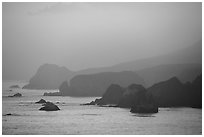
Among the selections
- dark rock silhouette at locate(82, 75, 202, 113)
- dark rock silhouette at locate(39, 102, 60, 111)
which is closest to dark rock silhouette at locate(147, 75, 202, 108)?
dark rock silhouette at locate(82, 75, 202, 113)

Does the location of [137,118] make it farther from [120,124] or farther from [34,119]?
[34,119]

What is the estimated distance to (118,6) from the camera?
46.7 feet

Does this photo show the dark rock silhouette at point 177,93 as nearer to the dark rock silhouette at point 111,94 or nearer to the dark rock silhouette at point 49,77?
the dark rock silhouette at point 111,94

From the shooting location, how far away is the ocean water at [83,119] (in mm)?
13648

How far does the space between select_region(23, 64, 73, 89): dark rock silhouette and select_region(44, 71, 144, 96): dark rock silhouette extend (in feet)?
0.98

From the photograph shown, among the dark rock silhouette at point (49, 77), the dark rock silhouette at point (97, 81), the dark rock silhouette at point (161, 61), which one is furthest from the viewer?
the dark rock silhouette at point (97, 81)

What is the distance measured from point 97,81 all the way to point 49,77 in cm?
160

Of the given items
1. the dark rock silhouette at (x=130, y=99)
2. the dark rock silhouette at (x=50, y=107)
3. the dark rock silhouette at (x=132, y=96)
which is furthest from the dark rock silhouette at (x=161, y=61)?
the dark rock silhouette at (x=50, y=107)

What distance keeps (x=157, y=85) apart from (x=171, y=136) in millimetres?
3839

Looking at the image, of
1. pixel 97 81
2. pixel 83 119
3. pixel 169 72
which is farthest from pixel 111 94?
pixel 169 72

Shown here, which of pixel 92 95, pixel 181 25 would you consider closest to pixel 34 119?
pixel 92 95

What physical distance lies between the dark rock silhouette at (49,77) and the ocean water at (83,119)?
1.04 feet

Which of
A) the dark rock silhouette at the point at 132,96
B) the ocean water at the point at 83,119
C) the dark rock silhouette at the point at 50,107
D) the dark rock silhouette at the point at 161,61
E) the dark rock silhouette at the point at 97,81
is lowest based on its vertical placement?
the ocean water at the point at 83,119

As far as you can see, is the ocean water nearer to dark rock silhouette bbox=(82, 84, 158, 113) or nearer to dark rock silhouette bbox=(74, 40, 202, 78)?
dark rock silhouette bbox=(82, 84, 158, 113)
